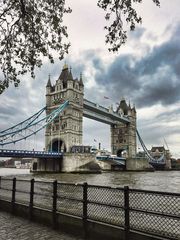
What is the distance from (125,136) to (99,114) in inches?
821

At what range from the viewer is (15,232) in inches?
238

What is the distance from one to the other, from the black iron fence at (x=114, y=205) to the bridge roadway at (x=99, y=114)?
75.7 metres

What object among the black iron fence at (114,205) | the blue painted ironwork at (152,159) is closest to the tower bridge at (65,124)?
the blue painted ironwork at (152,159)

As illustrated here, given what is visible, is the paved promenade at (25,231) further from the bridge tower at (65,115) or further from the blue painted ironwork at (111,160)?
the blue painted ironwork at (111,160)

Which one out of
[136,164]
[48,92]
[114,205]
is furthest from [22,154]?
[114,205]

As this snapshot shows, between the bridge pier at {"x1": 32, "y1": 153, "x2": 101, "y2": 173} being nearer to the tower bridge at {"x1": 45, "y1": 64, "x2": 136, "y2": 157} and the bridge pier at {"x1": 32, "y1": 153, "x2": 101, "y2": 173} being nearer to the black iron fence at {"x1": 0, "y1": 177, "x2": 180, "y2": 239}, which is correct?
the tower bridge at {"x1": 45, "y1": 64, "x2": 136, "y2": 157}

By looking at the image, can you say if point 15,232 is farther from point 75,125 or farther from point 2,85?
point 75,125

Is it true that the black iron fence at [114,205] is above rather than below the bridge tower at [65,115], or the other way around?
below

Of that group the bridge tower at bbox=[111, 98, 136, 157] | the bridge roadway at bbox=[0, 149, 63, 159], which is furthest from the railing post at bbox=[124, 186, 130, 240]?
the bridge tower at bbox=[111, 98, 136, 157]

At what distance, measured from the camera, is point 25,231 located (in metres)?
6.18

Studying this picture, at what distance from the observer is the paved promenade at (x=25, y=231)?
569 cm

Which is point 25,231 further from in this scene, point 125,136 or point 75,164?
point 125,136

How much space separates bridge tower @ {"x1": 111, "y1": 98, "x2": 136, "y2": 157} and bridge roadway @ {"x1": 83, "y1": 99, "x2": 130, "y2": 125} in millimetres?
4413

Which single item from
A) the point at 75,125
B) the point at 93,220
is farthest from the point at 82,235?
the point at 75,125
